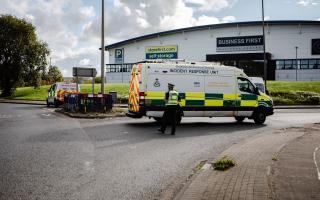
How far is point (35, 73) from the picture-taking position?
152 ft

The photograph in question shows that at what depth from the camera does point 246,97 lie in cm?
1548

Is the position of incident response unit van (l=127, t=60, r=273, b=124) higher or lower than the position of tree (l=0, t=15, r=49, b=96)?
lower

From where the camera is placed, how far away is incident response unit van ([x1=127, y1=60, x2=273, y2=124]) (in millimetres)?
14031

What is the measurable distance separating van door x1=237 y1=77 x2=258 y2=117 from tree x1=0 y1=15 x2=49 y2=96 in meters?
35.2

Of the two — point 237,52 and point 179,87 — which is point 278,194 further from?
point 237,52

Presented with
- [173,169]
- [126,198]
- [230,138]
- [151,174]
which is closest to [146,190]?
[126,198]

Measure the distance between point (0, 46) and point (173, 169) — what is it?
139 ft

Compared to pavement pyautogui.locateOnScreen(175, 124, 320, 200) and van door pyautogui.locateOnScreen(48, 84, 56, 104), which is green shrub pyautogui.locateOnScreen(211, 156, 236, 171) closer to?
pavement pyautogui.locateOnScreen(175, 124, 320, 200)

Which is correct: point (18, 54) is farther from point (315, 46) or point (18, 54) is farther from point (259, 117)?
point (259, 117)

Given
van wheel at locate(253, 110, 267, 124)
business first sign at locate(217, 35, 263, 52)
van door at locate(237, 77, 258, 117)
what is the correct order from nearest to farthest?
van door at locate(237, 77, 258, 117) → van wheel at locate(253, 110, 267, 124) → business first sign at locate(217, 35, 263, 52)

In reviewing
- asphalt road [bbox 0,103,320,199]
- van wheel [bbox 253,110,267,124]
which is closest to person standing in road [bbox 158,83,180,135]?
asphalt road [bbox 0,103,320,199]

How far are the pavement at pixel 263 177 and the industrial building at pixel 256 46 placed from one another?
43027 mm

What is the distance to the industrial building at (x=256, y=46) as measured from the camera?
160 feet

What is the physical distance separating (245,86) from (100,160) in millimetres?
9414
